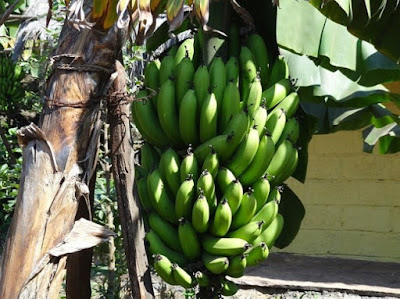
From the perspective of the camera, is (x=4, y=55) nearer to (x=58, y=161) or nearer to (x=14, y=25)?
(x=14, y=25)

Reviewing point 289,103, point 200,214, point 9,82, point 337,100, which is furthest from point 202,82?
point 9,82

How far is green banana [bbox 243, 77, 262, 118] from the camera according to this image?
2.67m

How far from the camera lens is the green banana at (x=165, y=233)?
8.81 ft

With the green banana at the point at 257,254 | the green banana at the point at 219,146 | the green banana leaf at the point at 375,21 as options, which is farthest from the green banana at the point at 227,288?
the green banana leaf at the point at 375,21

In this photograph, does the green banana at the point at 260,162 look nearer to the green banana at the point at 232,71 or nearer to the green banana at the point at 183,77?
the green banana at the point at 232,71

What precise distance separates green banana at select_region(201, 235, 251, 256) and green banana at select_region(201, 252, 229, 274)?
20 millimetres

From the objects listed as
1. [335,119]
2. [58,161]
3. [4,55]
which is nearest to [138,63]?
[4,55]

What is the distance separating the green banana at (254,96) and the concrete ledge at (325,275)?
3.41m

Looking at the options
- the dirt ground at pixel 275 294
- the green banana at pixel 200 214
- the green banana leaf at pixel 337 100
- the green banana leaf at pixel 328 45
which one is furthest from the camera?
the dirt ground at pixel 275 294

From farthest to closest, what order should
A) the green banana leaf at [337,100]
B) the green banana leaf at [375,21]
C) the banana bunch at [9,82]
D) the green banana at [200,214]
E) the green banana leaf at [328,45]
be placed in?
the banana bunch at [9,82] → the green banana leaf at [337,100] → the green banana leaf at [375,21] → the green banana leaf at [328,45] → the green banana at [200,214]

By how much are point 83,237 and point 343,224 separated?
15.9 ft

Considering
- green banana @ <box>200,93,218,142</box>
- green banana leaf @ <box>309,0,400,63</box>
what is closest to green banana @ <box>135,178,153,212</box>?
green banana @ <box>200,93,218,142</box>

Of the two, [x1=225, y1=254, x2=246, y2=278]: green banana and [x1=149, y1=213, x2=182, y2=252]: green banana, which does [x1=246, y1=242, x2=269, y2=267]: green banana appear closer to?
[x1=225, y1=254, x2=246, y2=278]: green banana

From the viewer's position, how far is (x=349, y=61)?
129 inches
